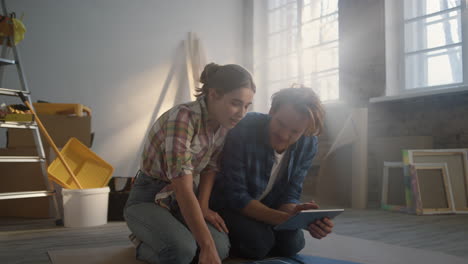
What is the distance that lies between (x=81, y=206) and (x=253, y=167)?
1.28 metres

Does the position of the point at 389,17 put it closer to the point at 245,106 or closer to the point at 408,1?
the point at 408,1

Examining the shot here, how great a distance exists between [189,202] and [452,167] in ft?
8.35

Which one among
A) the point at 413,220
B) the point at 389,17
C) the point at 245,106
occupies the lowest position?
the point at 413,220

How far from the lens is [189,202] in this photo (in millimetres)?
1227

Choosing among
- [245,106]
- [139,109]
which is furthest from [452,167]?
[139,109]

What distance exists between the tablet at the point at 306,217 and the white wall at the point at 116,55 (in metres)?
3.37

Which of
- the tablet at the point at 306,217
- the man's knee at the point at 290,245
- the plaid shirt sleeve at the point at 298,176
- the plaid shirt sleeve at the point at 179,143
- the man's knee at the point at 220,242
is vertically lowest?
the man's knee at the point at 290,245

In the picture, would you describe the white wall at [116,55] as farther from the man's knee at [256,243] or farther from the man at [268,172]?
the man's knee at [256,243]

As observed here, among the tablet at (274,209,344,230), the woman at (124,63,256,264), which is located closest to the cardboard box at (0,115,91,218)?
the woman at (124,63,256,264)

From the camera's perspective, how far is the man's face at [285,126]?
4.89 feet

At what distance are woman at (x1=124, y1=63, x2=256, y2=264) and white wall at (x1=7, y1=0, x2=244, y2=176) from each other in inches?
118

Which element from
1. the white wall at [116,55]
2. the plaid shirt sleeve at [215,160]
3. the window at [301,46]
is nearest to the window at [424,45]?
the window at [301,46]

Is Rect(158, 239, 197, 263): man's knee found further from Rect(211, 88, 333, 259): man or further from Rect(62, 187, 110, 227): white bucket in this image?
Rect(62, 187, 110, 227): white bucket

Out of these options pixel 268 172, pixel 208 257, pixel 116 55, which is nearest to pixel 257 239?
pixel 268 172
